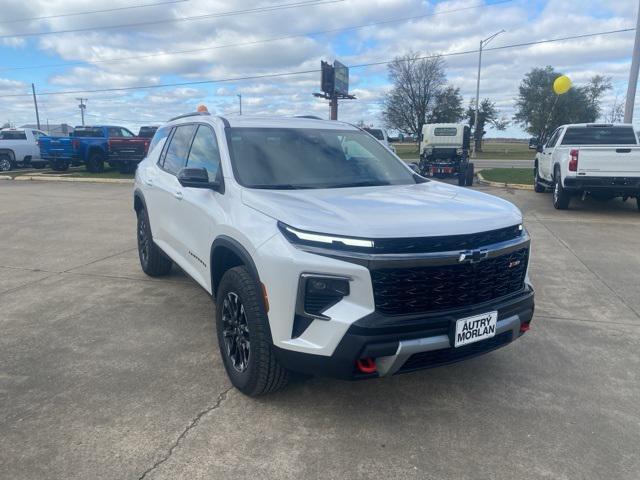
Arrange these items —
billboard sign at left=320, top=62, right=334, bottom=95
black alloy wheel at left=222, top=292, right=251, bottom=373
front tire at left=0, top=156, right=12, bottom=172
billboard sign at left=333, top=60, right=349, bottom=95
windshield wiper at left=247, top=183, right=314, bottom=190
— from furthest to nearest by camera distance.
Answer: billboard sign at left=333, top=60, right=349, bottom=95 < billboard sign at left=320, top=62, right=334, bottom=95 < front tire at left=0, top=156, right=12, bottom=172 < windshield wiper at left=247, top=183, right=314, bottom=190 < black alloy wheel at left=222, top=292, right=251, bottom=373

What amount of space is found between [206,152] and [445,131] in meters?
17.9

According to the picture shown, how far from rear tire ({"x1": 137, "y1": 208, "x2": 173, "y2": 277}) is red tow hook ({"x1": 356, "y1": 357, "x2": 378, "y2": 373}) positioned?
136 inches

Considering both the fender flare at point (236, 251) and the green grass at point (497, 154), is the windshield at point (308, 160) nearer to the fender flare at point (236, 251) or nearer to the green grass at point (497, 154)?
the fender flare at point (236, 251)

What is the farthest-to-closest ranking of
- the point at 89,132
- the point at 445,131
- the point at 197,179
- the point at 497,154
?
1. the point at 497,154
2. the point at 89,132
3. the point at 445,131
4. the point at 197,179

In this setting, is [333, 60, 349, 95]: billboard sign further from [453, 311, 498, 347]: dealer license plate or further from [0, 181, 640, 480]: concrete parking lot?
[453, 311, 498, 347]: dealer license plate

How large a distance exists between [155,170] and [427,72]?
5111 cm

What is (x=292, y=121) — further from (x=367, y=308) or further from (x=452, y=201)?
(x=367, y=308)

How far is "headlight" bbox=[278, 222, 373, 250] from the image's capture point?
273cm

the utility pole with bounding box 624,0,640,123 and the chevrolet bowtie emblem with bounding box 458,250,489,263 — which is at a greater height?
the utility pole with bounding box 624,0,640,123

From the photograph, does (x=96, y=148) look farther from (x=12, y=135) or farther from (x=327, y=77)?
(x=327, y=77)

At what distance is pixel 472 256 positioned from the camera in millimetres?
2881

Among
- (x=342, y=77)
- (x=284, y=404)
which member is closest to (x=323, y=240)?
(x=284, y=404)

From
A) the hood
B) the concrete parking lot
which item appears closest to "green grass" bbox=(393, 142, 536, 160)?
the concrete parking lot

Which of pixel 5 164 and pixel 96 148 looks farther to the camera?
pixel 5 164
